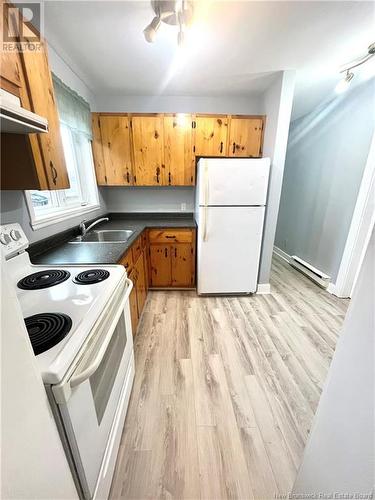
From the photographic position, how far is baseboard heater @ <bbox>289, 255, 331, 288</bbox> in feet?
9.26

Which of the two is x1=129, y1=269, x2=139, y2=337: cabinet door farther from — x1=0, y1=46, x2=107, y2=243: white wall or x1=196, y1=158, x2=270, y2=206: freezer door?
x1=196, y1=158, x2=270, y2=206: freezer door

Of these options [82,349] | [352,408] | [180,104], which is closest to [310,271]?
[352,408]

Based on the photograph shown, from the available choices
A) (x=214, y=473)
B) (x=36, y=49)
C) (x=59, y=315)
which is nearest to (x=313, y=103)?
(x=36, y=49)

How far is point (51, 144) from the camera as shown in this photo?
118 cm

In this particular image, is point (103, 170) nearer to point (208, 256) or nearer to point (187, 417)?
point (208, 256)

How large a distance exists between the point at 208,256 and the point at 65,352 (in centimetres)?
195

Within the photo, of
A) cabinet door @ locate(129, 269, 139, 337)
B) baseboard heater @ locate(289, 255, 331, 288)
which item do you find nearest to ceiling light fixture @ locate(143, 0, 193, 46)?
cabinet door @ locate(129, 269, 139, 337)

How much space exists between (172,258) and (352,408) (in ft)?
7.20

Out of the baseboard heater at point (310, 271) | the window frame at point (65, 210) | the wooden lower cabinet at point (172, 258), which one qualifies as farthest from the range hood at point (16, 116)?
the baseboard heater at point (310, 271)

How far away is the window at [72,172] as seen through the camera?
171cm

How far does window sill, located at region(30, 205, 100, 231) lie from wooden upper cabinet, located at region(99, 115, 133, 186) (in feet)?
1.76

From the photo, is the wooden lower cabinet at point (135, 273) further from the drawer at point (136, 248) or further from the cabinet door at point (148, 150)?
the cabinet door at point (148, 150)

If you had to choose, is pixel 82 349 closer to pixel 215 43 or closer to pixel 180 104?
pixel 215 43

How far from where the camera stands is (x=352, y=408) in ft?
1.90
